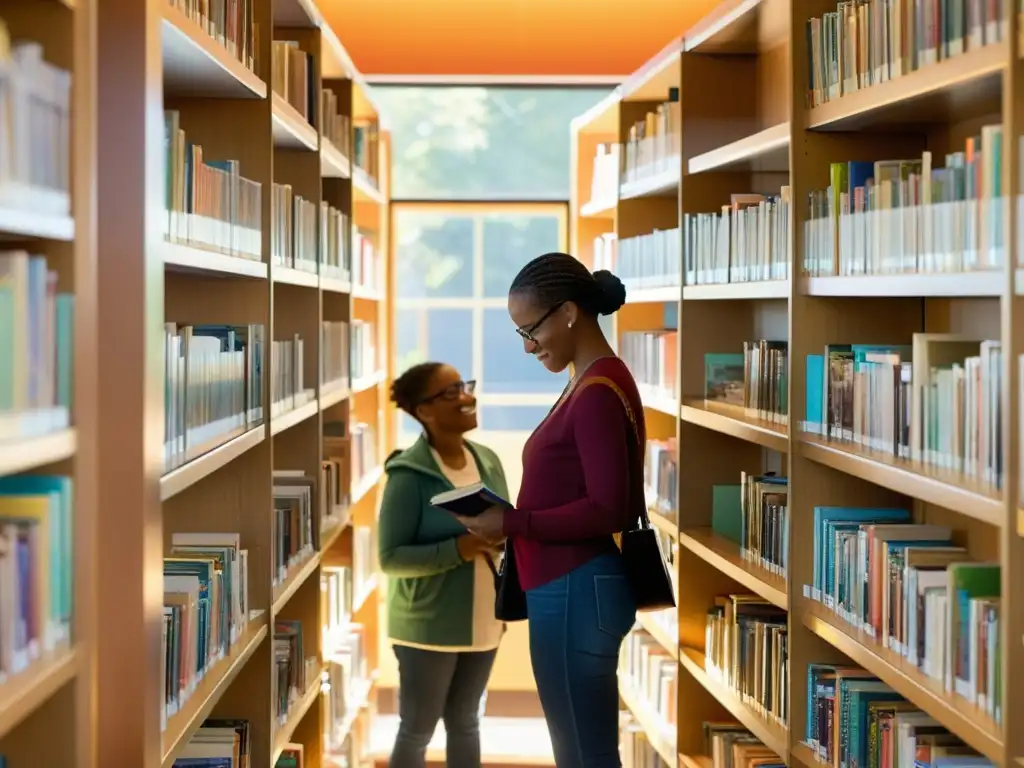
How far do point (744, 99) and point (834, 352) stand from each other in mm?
1551

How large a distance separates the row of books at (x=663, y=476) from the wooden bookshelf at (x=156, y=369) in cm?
130

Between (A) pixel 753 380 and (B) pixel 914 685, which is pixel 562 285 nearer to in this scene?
(A) pixel 753 380

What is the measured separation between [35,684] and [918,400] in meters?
1.83

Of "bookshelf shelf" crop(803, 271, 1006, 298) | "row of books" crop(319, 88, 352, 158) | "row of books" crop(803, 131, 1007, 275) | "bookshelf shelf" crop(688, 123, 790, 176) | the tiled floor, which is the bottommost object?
the tiled floor

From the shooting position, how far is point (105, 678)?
224cm

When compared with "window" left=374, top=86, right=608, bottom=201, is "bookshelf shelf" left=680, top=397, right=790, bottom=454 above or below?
below

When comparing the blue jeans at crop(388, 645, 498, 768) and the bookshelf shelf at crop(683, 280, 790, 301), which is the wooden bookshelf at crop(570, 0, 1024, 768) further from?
the blue jeans at crop(388, 645, 498, 768)

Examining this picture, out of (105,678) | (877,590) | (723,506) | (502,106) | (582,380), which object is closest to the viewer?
(105,678)

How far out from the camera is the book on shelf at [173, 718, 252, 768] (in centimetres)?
316

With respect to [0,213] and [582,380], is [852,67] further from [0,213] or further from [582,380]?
[0,213]

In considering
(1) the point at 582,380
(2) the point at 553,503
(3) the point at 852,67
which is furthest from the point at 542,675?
(3) the point at 852,67

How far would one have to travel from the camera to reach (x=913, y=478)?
8.61 ft

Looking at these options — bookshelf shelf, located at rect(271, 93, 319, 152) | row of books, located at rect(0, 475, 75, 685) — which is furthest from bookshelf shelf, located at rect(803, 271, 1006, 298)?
row of books, located at rect(0, 475, 75, 685)

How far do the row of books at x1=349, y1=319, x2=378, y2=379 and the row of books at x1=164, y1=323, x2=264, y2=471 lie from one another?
6.30ft
